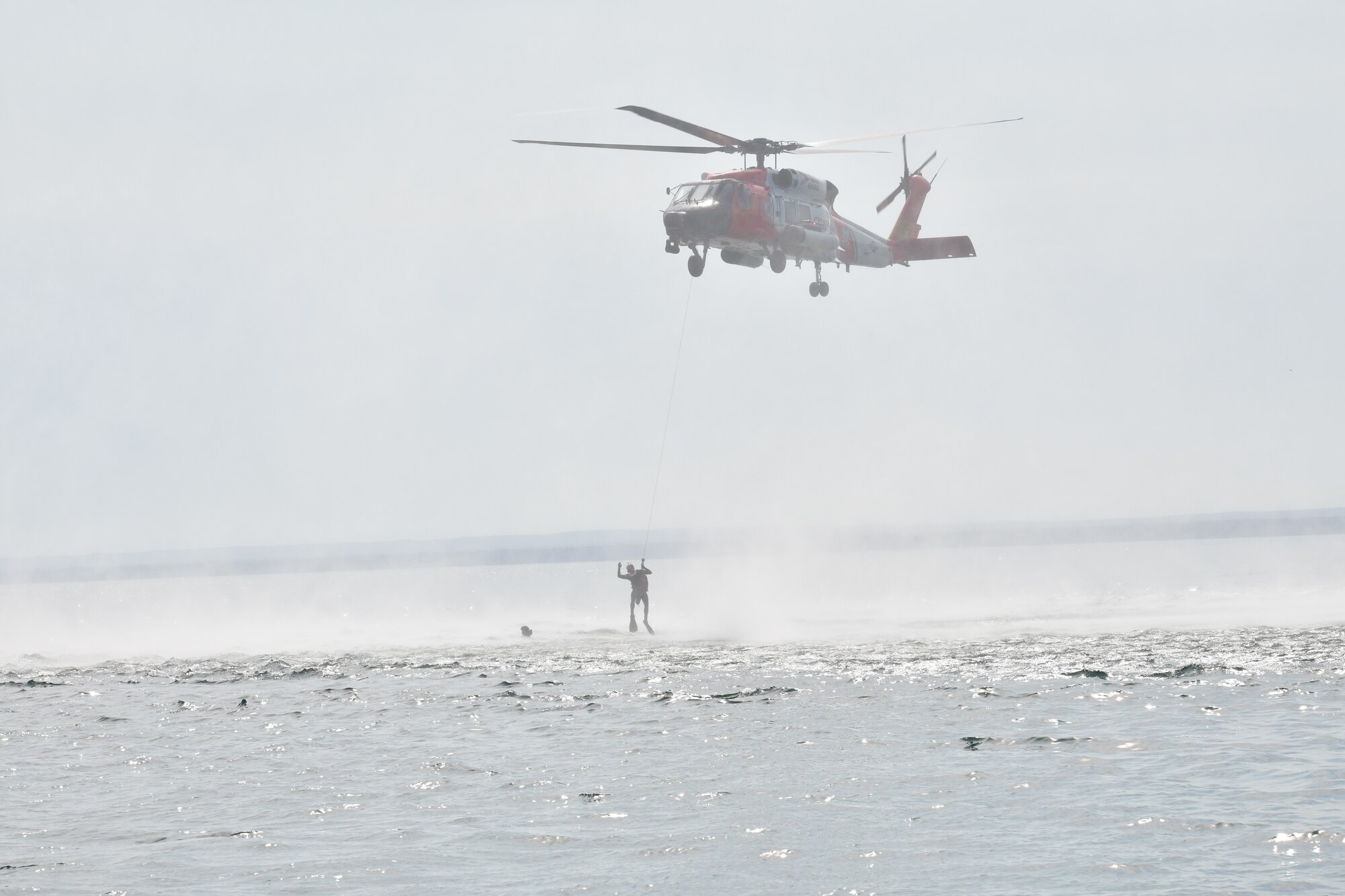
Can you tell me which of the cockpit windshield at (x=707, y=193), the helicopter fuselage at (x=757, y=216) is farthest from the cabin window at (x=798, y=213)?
the cockpit windshield at (x=707, y=193)

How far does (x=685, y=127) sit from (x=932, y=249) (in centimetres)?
1192

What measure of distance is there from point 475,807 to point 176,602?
125 meters

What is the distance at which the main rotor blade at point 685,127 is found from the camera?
31.0 m

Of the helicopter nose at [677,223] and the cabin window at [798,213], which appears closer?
the helicopter nose at [677,223]

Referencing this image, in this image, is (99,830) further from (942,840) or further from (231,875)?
(942,840)

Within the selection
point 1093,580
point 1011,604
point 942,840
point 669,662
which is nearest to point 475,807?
point 942,840

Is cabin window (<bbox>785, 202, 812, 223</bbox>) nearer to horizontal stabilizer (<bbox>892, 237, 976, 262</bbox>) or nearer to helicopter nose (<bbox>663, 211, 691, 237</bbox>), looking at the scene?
helicopter nose (<bbox>663, 211, 691, 237</bbox>)

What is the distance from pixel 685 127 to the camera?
111ft

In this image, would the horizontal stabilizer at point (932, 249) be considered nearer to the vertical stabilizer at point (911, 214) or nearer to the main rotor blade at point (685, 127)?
the vertical stabilizer at point (911, 214)

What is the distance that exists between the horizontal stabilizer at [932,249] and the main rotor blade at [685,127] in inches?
342

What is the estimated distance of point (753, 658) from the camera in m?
37.0

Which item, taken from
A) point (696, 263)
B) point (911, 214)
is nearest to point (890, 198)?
point (911, 214)

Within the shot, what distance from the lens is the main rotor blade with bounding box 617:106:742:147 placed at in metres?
31.0

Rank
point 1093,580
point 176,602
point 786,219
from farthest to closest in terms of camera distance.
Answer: point 176,602
point 1093,580
point 786,219
